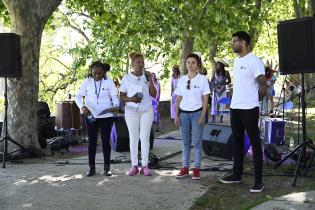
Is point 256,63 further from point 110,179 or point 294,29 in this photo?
point 110,179

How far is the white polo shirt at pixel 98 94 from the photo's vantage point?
7562 mm

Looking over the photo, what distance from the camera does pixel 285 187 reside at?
6656 millimetres

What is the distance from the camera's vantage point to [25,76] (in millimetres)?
9719

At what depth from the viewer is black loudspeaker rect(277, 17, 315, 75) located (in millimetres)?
6930

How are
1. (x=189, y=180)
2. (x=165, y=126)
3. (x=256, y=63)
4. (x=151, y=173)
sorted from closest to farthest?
(x=256, y=63) → (x=189, y=180) → (x=151, y=173) → (x=165, y=126)

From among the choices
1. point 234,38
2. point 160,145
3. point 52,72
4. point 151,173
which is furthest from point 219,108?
point 52,72

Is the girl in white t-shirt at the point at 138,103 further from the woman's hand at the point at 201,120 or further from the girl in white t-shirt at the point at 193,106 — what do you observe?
the woman's hand at the point at 201,120

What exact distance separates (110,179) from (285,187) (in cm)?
244

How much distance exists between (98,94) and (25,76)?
2716mm

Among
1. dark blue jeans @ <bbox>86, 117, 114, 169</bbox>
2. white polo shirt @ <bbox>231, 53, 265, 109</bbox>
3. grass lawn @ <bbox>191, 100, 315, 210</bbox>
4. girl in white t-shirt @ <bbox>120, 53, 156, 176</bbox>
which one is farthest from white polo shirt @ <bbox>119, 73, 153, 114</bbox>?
white polo shirt @ <bbox>231, 53, 265, 109</bbox>

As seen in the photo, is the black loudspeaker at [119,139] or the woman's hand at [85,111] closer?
the woman's hand at [85,111]

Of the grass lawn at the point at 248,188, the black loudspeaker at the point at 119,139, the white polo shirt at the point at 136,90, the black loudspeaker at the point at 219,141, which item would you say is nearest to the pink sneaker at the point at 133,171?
the white polo shirt at the point at 136,90

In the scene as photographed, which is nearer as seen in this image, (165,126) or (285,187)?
(285,187)

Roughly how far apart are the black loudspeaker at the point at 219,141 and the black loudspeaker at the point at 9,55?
349cm
